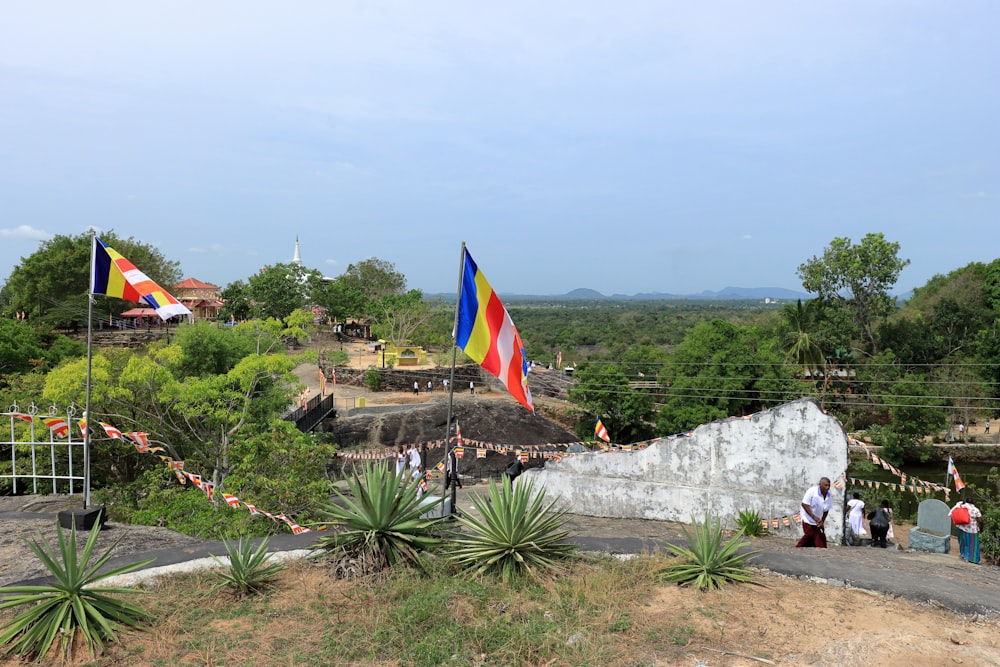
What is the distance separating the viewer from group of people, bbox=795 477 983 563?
9.52 meters

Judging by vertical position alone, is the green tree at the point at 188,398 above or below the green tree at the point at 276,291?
below

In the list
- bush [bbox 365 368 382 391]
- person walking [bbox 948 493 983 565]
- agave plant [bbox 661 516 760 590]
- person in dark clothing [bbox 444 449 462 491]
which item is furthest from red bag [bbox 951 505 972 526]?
bush [bbox 365 368 382 391]

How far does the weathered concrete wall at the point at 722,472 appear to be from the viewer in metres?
11.6

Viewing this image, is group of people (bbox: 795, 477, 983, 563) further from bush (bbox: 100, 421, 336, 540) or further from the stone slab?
bush (bbox: 100, 421, 336, 540)

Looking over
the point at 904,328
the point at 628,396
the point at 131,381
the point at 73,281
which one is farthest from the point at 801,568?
the point at 73,281

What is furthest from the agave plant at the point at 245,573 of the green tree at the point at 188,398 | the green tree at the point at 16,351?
the green tree at the point at 16,351

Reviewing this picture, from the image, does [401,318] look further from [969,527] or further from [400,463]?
[969,527]

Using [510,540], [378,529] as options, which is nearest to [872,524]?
[510,540]

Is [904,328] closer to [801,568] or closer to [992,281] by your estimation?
[992,281]

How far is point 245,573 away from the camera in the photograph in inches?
267

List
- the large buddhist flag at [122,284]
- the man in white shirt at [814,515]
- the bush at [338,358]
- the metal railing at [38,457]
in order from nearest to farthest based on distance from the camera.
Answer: the man in white shirt at [814,515]
the large buddhist flag at [122,284]
the metal railing at [38,457]
the bush at [338,358]

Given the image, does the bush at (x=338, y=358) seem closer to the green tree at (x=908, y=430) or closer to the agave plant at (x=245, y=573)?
the green tree at (x=908, y=430)

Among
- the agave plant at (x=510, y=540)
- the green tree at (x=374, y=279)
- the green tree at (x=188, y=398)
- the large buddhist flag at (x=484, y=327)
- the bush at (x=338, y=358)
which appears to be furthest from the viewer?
the green tree at (x=374, y=279)

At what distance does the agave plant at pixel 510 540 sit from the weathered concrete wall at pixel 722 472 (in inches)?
216
